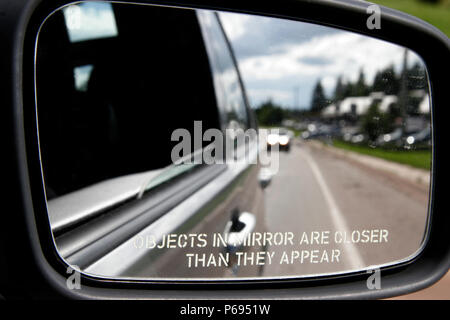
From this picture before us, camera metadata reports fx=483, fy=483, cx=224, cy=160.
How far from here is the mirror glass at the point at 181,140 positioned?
1629 millimetres

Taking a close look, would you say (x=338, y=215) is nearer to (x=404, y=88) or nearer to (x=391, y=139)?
(x=391, y=139)

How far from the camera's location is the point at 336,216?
7.73 meters

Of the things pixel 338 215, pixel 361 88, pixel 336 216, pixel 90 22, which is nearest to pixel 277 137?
Result: pixel 361 88

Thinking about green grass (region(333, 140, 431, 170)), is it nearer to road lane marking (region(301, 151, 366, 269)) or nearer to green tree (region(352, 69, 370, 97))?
green tree (region(352, 69, 370, 97))

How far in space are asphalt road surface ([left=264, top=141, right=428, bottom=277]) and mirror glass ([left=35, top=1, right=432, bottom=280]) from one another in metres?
0.02

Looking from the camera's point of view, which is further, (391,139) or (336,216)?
(336,216)

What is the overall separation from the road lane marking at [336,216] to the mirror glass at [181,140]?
0.10ft

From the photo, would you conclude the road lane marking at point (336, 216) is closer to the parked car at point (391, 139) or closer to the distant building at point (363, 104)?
→ the parked car at point (391, 139)

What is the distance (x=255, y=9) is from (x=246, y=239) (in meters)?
0.93

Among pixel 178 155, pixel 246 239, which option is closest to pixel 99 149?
pixel 178 155

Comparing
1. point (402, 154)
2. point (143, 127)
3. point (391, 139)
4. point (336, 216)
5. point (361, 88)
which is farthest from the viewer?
point (336, 216)

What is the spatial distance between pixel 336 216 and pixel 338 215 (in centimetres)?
19

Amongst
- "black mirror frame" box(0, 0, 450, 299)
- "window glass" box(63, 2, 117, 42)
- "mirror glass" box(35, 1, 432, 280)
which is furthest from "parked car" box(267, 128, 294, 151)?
"window glass" box(63, 2, 117, 42)

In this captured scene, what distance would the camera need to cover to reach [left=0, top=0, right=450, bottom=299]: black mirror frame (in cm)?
102
